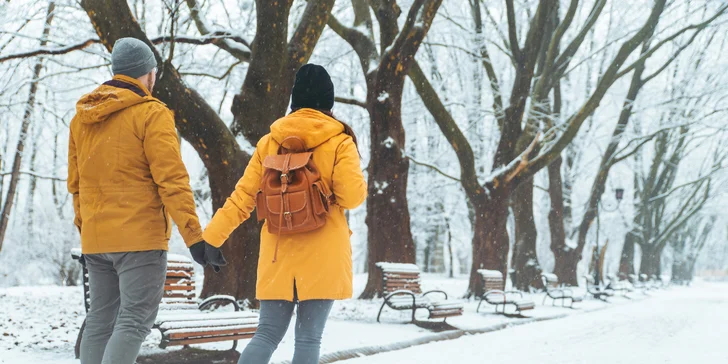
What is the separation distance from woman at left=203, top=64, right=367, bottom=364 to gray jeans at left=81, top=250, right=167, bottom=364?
1.07 feet

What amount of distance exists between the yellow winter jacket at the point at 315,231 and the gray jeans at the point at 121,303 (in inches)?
12.6

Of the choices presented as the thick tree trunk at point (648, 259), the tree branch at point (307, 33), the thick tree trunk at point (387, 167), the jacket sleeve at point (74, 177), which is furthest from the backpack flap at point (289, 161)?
the thick tree trunk at point (648, 259)

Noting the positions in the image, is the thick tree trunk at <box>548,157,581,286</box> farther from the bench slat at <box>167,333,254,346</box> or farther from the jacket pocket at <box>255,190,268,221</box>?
the jacket pocket at <box>255,190,268,221</box>

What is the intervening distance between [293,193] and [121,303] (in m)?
0.91

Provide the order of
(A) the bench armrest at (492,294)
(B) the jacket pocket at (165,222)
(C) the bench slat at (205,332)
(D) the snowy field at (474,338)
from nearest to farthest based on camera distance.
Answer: (B) the jacket pocket at (165,222)
(C) the bench slat at (205,332)
(D) the snowy field at (474,338)
(A) the bench armrest at (492,294)

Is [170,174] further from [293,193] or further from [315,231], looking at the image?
[315,231]

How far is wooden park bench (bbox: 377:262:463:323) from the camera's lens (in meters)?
8.62

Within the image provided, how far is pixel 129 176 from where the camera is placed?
9.87 feet

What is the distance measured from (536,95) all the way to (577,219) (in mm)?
24275

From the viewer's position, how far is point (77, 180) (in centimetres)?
323

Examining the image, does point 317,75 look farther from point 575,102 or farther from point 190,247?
point 575,102

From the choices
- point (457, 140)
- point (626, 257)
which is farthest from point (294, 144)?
point (626, 257)

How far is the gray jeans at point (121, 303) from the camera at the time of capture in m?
2.85

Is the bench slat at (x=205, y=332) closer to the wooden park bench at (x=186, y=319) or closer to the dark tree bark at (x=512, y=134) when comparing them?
the wooden park bench at (x=186, y=319)
